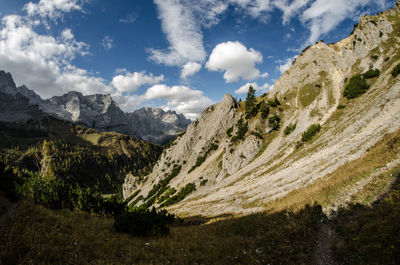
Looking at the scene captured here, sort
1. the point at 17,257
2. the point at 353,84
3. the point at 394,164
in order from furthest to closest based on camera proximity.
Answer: the point at 353,84
the point at 394,164
the point at 17,257

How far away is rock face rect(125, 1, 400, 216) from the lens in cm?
2653

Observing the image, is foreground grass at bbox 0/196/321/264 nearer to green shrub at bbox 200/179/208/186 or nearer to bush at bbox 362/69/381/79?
bush at bbox 362/69/381/79

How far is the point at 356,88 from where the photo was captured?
46.5m

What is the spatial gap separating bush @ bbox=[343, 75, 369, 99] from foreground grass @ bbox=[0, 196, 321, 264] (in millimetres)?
48575

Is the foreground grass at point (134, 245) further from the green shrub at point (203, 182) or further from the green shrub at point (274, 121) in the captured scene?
the green shrub at point (274, 121)

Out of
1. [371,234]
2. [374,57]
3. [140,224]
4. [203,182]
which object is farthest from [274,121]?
[371,234]

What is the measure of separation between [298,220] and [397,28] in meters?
83.2

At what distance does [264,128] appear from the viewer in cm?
7162

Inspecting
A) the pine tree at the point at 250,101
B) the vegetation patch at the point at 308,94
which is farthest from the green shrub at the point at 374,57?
the pine tree at the point at 250,101

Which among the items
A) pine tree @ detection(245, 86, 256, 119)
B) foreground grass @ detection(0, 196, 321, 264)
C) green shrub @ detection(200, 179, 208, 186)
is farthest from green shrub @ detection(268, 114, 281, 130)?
foreground grass @ detection(0, 196, 321, 264)

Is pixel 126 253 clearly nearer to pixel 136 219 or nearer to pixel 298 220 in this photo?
pixel 136 219

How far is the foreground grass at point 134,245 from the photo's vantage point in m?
8.65

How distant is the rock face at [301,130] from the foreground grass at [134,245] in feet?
33.4

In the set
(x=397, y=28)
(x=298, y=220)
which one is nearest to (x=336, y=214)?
(x=298, y=220)
